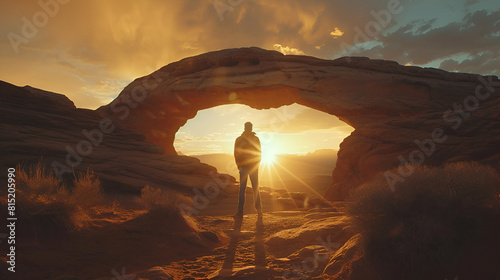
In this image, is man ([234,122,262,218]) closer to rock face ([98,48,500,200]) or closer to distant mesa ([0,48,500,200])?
distant mesa ([0,48,500,200])

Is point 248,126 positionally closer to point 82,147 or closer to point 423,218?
point 423,218

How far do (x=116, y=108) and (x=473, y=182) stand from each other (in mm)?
23914

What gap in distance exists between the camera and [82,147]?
12531 millimetres

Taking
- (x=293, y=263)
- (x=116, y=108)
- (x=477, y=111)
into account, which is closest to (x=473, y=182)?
(x=293, y=263)

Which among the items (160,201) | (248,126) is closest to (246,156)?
(248,126)

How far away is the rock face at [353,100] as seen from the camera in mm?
11383

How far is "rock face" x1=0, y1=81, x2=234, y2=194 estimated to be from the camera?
1092 cm

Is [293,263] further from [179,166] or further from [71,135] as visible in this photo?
[71,135]

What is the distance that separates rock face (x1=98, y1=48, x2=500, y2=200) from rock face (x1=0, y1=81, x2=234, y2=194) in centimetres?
655

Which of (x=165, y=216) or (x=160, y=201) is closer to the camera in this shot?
(x=165, y=216)

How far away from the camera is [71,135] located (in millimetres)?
13109

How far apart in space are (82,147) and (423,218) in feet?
46.8

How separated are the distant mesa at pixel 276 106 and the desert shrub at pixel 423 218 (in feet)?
28.6

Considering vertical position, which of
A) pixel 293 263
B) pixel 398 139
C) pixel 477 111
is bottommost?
pixel 293 263
